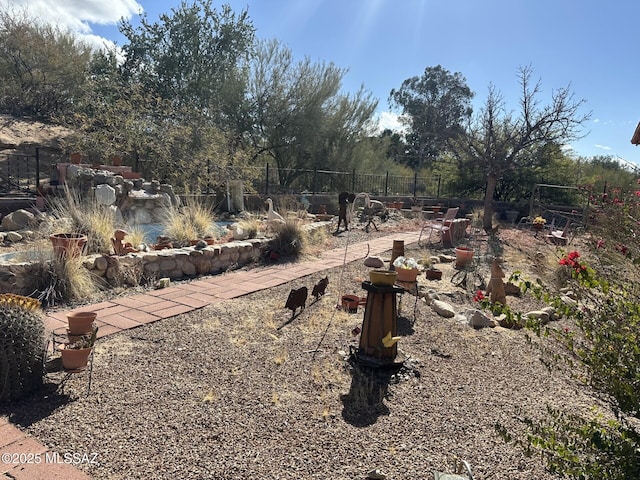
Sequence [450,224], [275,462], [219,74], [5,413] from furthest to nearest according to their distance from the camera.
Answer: [219,74] < [450,224] < [5,413] < [275,462]

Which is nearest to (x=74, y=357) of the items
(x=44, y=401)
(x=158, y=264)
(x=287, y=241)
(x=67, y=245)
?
(x=44, y=401)

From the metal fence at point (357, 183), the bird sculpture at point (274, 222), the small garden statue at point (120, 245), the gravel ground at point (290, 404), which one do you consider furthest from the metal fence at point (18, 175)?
the gravel ground at point (290, 404)

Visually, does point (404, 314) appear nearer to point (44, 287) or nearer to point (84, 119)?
point (44, 287)

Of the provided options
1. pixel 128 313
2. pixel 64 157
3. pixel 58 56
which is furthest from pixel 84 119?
pixel 128 313

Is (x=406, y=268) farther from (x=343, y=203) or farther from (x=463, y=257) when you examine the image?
(x=343, y=203)

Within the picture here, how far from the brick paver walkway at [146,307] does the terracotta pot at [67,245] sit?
62 centimetres

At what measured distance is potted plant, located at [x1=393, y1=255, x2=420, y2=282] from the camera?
162 inches

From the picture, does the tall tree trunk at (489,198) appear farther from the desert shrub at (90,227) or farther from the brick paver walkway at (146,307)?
the desert shrub at (90,227)

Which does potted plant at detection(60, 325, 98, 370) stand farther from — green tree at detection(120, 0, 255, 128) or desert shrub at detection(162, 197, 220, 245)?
green tree at detection(120, 0, 255, 128)

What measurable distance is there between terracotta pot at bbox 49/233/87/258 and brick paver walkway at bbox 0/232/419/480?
24.5 inches

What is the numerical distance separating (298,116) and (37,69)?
27.0 ft

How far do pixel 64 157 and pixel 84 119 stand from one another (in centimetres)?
115

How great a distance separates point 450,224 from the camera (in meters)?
7.67

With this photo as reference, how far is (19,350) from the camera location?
2240 millimetres
